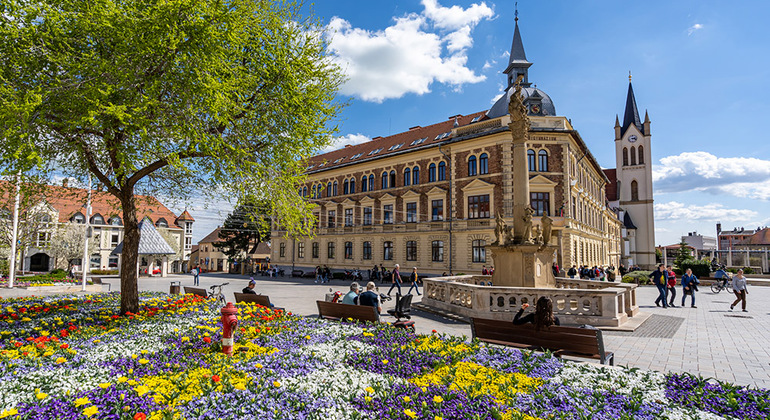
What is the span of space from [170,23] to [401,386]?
25.5 feet

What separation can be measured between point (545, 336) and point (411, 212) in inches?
1278

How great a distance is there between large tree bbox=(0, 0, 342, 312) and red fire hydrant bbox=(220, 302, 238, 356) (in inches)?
132

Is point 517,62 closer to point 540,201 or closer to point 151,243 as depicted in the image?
point 540,201

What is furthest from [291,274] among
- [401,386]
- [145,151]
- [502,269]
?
[401,386]

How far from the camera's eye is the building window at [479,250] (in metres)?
33.7

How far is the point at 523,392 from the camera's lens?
517 centimetres

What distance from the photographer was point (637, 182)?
253 feet

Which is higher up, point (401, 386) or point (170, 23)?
point (170, 23)

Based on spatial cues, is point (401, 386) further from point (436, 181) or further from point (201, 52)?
point (436, 181)

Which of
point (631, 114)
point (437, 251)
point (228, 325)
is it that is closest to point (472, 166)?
point (437, 251)

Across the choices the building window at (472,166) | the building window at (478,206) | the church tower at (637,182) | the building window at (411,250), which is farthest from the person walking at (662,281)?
the church tower at (637,182)

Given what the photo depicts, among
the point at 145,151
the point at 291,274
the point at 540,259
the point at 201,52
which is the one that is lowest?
the point at 291,274

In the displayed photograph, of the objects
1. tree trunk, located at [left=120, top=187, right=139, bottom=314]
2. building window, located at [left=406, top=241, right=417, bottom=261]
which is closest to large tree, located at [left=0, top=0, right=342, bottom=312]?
tree trunk, located at [left=120, top=187, right=139, bottom=314]

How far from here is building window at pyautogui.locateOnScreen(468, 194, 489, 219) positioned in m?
34.4
